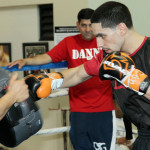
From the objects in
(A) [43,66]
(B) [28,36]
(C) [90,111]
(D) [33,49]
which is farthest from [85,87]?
(B) [28,36]

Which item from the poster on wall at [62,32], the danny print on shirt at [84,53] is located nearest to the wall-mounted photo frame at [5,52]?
the poster on wall at [62,32]

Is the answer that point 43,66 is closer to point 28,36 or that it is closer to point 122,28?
point 122,28

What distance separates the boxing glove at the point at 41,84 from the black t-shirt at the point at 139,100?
414mm

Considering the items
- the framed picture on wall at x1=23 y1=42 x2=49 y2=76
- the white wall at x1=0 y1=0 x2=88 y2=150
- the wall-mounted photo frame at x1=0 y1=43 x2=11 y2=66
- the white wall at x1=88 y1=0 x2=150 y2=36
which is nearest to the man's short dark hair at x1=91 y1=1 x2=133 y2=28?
the white wall at x1=88 y1=0 x2=150 y2=36

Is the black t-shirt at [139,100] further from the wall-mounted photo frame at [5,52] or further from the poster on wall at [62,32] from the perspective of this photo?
the wall-mounted photo frame at [5,52]

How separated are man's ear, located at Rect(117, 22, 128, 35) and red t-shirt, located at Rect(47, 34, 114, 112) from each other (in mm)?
657

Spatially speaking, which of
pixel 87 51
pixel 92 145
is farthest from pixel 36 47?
pixel 92 145

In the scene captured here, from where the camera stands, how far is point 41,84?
149cm

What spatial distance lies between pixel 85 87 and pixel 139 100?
708mm

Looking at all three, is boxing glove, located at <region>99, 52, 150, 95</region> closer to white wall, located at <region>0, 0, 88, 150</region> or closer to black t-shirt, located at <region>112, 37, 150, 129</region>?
black t-shirt, located at <region>112, 37, 150, 129</region>

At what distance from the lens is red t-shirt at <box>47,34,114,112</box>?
2.15 meters

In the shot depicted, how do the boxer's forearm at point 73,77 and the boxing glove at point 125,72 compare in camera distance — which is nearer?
the boxing glove at point 125,72

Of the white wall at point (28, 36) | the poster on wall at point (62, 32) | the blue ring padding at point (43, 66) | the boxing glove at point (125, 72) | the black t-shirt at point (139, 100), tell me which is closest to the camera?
the boxing glove at point (125, 72)

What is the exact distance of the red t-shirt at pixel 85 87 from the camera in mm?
2148
